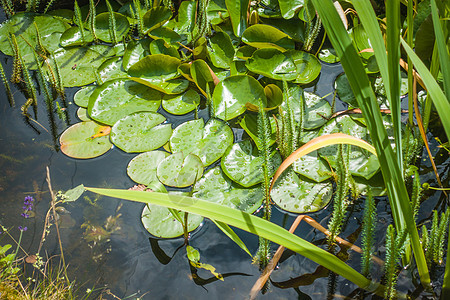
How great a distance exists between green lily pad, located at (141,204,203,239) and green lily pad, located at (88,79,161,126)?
649 mm

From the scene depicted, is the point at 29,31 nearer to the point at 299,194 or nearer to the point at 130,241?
the point at 130,241

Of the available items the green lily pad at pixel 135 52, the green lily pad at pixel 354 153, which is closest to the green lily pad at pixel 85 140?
the green lily pad at pixel 135 52

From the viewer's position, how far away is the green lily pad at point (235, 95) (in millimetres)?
2162

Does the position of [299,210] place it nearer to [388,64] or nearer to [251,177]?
[251,177]

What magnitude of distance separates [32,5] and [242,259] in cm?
241

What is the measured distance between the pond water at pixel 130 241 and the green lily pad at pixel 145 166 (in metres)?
0.05

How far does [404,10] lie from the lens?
2775 mm

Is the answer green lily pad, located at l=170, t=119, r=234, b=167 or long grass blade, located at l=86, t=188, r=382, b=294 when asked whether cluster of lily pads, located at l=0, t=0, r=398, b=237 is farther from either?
long grass blade, located at l=86, t=188, r=382, b=294

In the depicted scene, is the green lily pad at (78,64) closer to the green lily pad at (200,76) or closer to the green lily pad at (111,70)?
the green lily pad at (111,70)

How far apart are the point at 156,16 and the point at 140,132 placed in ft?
3.30

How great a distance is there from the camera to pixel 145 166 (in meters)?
1.99

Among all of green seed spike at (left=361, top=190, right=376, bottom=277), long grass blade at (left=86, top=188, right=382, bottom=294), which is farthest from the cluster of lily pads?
long grass blade at (left=86, top=188, right=382, bottom=294)

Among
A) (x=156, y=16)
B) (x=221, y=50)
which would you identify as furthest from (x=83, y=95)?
(x=221, y=50)

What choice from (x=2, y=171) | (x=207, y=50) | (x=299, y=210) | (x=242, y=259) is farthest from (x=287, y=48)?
(x=2, y=171)
